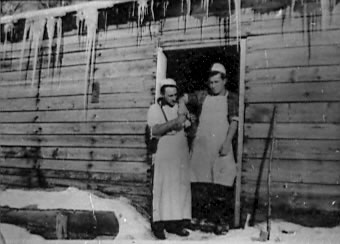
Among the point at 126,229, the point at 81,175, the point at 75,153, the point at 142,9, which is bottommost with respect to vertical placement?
the point at 126,229

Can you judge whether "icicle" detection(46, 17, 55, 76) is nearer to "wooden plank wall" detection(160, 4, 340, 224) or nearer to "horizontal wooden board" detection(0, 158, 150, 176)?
"horizontal wooden board" detection(0, 158, 150, 176)

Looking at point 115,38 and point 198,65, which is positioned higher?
point 115,38

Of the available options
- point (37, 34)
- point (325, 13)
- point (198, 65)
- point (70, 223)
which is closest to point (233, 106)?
point (198, 65)

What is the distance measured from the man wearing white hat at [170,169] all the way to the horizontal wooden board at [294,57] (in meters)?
1.11

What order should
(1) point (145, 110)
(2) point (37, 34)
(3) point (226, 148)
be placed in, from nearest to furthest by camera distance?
(3) point (226, 148) < (1) point (145, 110) < (2) point (37, 34)

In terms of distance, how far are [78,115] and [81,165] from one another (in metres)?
0.74

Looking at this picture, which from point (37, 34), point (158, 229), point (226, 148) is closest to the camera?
point (226, 148)

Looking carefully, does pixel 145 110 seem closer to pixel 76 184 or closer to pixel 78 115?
pixel 78 115

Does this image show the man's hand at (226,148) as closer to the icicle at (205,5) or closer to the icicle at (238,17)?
the icicle at (238,17)

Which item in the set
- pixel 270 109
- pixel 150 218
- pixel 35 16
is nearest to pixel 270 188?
pixel 270 109

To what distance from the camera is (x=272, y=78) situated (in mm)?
4836

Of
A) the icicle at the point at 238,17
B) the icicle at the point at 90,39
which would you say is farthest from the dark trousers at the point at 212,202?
the icicle at the point at 90,39

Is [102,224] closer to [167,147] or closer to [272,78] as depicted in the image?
[167,147]

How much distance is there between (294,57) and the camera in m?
4.75
